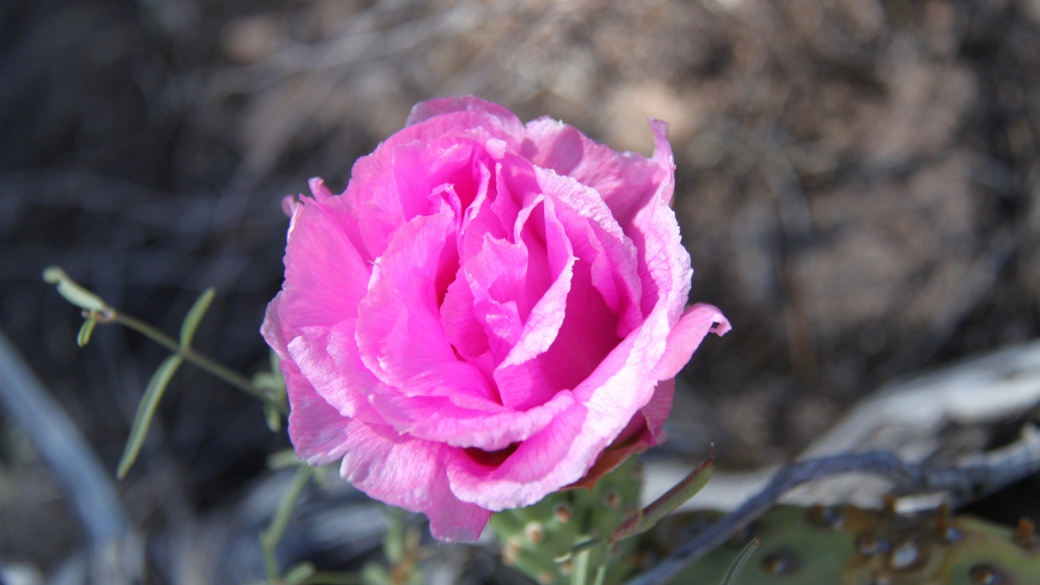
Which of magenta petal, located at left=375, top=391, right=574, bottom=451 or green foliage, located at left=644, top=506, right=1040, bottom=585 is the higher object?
magenta petal, located at left=375, top=391, right=574, bottom=451

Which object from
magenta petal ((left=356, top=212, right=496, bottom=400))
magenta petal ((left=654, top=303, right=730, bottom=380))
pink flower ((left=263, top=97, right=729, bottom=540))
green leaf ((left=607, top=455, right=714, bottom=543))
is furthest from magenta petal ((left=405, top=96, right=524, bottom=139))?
green leaf ((left=607, top=455, right=714, bottom=543))

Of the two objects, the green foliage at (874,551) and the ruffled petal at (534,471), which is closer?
the ruffled petal at (534,471)

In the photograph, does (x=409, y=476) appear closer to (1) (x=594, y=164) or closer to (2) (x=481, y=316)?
(2) (x=481, y=316)

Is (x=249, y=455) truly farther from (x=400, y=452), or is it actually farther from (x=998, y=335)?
(x=998, y=335)

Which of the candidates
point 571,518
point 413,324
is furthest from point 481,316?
point 571,518

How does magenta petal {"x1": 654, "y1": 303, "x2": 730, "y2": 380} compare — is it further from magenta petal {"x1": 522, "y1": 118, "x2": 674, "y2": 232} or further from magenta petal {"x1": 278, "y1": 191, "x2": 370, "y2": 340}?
magenta petal {"x1": 278, "y1": 191, "x2": 370, "y2": 340}

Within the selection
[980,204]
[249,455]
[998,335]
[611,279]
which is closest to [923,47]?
[980,204]

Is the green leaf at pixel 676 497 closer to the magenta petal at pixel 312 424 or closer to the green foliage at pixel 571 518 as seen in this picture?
the green foliage at pixel 571 518

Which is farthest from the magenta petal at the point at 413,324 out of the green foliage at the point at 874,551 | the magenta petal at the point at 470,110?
the green foliage at the point at 874,551
